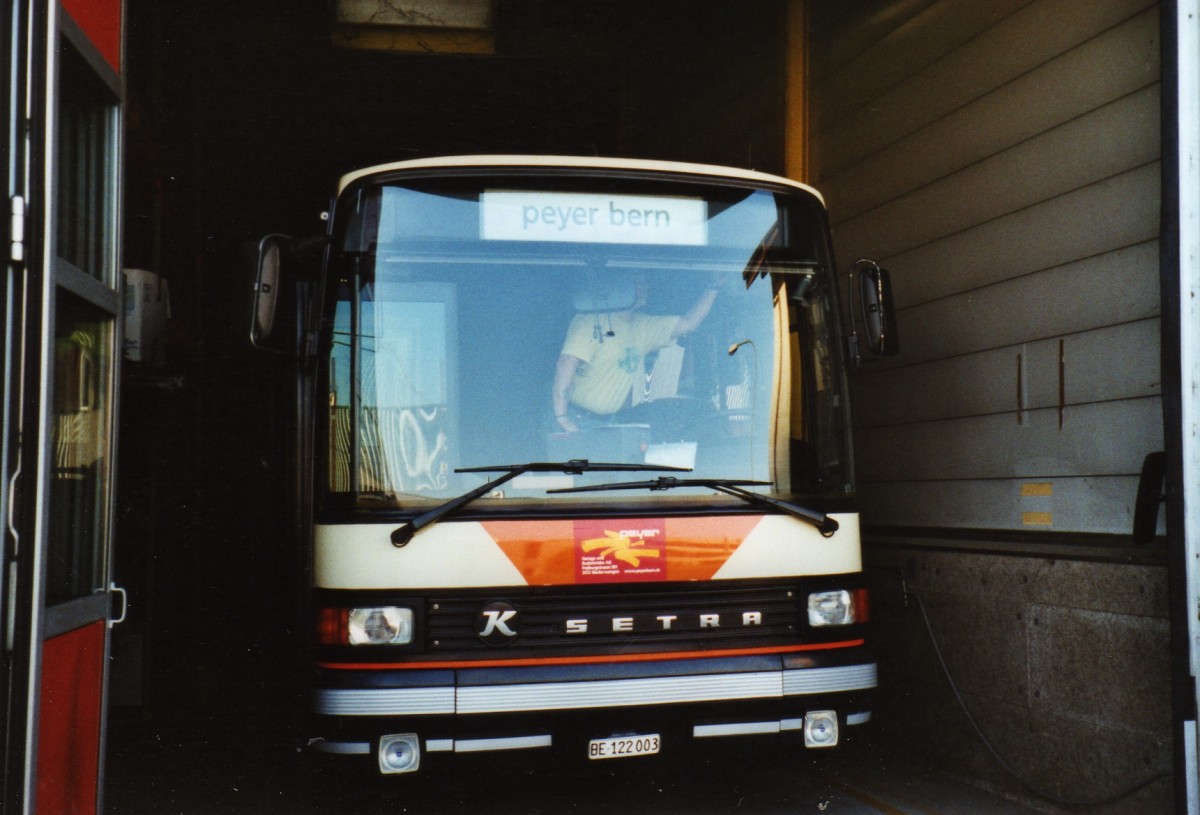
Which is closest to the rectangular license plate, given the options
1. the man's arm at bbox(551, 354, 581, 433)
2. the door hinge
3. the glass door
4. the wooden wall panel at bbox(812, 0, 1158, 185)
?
the man's arm at bbox(551, 354, 581, 433)

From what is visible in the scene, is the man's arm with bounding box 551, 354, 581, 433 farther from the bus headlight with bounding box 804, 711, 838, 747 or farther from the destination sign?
the bus headlight with bounding box 804, 711, 838, 747

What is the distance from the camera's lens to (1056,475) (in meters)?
5.64

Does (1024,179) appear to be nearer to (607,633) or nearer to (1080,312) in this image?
(1080,312)

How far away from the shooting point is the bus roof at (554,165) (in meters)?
5.05

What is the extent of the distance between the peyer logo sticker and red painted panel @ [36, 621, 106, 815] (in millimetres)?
1741

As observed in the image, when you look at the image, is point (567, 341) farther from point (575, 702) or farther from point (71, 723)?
point (71, 723)

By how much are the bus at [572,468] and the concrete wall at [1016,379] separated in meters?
0.94

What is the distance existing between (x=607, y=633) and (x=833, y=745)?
104 centimetres

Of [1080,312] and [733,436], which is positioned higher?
[1080,312]

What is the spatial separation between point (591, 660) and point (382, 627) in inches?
31.7

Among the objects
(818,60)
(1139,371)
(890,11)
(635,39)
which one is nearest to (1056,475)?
(1139,371)

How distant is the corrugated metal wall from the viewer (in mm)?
5199

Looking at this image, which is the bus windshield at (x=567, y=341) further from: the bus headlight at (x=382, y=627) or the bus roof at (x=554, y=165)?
the bus headlight at (x=382, y=627)

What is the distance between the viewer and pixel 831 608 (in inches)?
204
